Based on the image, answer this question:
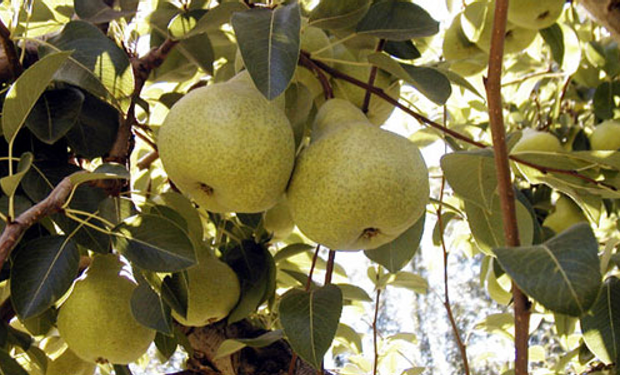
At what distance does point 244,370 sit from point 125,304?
1.27ft

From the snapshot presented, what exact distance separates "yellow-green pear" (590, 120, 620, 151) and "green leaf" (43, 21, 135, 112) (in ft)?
4.42

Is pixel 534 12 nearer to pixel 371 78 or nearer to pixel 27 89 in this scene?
pixel 371 78

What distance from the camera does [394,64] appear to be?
1.06 m

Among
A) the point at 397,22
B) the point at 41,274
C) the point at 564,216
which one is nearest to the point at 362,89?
the point at 397,22

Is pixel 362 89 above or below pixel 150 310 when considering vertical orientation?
above

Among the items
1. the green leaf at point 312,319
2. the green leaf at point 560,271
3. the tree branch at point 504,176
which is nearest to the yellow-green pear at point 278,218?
the green leaf at point 312,319

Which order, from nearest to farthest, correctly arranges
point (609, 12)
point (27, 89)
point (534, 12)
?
1. point (27, 89)
2. point (609, 12)
3. point (534, 12)

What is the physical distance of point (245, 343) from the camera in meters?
1.28

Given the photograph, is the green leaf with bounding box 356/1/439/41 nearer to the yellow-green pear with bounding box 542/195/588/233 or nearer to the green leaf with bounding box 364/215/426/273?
the green leaf with bounding box 364/215/426/273

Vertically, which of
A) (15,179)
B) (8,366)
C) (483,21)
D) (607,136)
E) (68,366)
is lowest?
(68,366)

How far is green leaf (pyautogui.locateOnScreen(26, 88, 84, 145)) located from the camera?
1056 mm

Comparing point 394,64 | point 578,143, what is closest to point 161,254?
point 394,64

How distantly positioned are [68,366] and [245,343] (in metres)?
0.41

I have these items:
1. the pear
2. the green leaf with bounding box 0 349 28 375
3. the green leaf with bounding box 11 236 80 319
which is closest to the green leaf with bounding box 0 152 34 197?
the green leaf with bounding box 11 236 80 319
